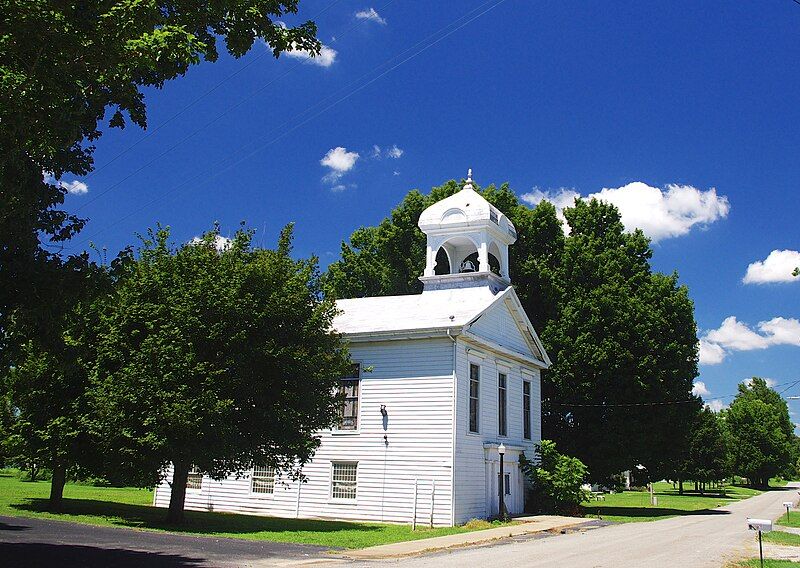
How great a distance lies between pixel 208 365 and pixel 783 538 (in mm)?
18941

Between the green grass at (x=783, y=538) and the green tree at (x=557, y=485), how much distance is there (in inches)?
300

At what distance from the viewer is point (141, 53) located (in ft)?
31.7

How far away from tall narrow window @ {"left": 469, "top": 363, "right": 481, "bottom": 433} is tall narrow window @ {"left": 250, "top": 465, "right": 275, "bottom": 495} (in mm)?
7995

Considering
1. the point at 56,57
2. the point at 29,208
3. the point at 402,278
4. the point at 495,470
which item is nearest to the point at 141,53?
the point at 56,57

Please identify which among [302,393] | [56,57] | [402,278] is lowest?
[302,393]

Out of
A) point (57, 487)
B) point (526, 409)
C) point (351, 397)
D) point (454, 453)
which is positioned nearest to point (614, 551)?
point (454, 453)

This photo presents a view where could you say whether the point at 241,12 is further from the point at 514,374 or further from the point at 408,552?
the point at 514,374

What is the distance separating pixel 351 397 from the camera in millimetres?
27938

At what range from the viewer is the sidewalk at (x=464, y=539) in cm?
1689

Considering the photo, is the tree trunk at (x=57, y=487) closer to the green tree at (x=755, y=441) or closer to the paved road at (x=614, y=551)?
the paved road at (x=614, y=551)

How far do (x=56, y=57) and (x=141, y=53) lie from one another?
1.18m

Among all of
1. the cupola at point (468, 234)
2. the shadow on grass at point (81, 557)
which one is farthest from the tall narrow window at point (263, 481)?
the shadow on grass at point (81, 557)

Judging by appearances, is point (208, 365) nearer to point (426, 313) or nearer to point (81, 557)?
point (81, 557)

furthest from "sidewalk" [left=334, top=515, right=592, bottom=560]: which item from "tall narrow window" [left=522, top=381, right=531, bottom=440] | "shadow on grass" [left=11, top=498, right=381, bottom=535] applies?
"tall narrow window" [left=522, top=381, right=531, bottom=440]
